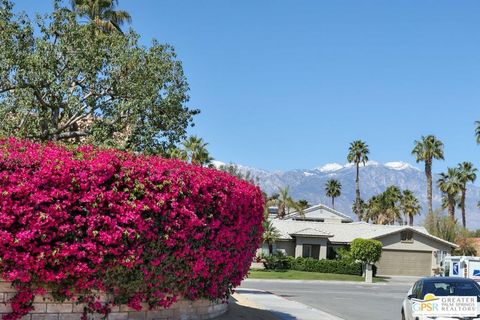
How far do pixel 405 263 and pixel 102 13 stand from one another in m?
40.6

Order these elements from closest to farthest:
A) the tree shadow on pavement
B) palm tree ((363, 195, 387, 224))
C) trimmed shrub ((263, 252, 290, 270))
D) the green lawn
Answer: the tree shadow on pavement, the green lawn, trimmed shrub ((263, 252, 290, 270)), palm tree ((363, 195, 387, 224))

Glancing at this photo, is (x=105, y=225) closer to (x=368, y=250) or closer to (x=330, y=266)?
(x=368, y=250)

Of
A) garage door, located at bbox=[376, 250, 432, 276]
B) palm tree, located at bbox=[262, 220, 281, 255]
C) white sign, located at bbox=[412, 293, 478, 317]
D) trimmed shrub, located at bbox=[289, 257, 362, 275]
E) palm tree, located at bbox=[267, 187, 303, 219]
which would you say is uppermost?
palm tree, located at bbox=[267, 187, 303, 219]

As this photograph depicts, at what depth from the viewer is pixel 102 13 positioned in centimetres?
3164

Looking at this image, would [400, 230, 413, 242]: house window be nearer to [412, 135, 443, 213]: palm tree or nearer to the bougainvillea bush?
A: [412, 135, 443, 213]: palm tree

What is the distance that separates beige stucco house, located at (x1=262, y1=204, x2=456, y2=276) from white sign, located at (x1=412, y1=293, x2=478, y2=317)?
4490cm

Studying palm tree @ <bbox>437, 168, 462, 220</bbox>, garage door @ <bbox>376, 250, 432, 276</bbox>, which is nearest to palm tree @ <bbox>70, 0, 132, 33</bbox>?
garage door @ <bbox>376, 250, 432, 276</bbox>

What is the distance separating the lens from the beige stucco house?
2347 inches

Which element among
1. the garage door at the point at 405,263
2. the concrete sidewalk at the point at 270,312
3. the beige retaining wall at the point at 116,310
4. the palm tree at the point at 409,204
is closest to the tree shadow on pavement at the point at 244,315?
the concrete sidewalk at the point at 270,312

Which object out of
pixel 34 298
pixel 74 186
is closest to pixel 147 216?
pixel 74 186

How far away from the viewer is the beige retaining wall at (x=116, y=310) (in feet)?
34.5

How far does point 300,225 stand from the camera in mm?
62750

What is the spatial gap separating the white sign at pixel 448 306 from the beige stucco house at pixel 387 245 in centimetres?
4490

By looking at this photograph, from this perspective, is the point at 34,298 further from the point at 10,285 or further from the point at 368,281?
the point at 368,281
